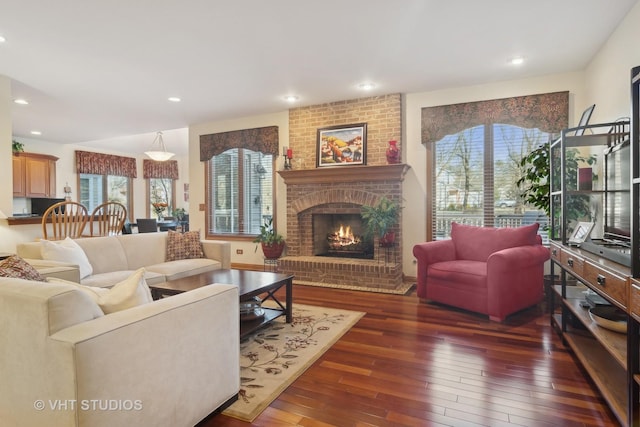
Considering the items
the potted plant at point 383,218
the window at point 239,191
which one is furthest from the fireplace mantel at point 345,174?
the window at point 239,191

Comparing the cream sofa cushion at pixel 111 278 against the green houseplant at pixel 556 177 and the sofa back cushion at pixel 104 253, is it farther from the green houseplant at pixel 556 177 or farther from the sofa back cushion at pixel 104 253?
the green houseplant at pixel 556 177

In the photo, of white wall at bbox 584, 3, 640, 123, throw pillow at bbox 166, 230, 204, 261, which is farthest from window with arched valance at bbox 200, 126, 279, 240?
white wall at bbox 584, 3, 640, 123

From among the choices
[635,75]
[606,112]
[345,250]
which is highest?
[606,112]

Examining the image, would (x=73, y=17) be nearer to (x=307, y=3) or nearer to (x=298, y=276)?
(x=307, y=3)

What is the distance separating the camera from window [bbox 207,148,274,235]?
601 centimetres

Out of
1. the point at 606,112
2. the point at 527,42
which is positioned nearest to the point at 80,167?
the point at 527,42

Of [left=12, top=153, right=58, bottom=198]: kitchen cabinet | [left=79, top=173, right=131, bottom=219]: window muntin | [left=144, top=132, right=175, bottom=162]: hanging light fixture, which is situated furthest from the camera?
[left=79, top=173, right=131, bottom=219]: window muntin

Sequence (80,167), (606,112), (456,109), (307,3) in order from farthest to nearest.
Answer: (80,167) → (456,109) → (606,112) → (307,3)

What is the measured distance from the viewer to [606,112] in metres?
3.31

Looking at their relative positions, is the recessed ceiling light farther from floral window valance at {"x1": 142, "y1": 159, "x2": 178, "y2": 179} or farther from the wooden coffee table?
floral window valance at {"x1": 142, "y1": 159, "x2": 178, "y2": 179}

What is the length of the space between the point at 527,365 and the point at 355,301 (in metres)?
1.93

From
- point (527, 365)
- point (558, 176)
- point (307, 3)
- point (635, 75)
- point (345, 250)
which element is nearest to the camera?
point (635, 75)

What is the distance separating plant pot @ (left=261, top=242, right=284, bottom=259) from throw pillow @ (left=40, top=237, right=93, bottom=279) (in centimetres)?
248

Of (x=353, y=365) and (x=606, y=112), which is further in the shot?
(x=606, y=112)
